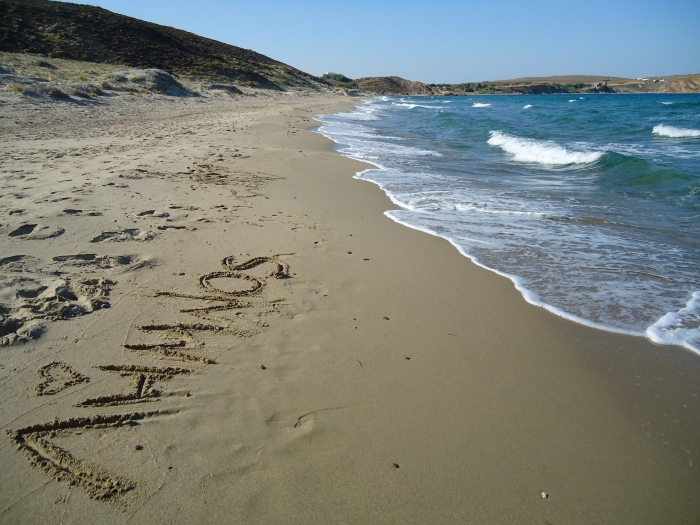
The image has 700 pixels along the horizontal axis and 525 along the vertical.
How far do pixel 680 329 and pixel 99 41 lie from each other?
3833 centimetres

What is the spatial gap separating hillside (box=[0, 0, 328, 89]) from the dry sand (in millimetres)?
29491

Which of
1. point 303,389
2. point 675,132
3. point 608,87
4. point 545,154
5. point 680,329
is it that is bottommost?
point 608,87

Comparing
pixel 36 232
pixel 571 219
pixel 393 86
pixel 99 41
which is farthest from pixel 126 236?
pixel 393 86

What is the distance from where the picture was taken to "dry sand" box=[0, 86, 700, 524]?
1.74 meters

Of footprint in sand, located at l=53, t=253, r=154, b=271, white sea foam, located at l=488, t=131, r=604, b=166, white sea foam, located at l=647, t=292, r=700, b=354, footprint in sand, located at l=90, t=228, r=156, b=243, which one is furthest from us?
white sea foam, located at l=488, t=131, r=604, b=166

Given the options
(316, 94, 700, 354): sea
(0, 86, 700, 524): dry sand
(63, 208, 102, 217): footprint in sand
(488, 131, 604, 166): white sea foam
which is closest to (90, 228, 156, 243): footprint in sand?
(0, 86, 700, 524): dry sand

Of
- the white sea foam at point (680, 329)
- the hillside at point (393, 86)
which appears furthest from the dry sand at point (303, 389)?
the hillside at point (393, 86)

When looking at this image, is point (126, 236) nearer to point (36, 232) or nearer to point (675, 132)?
point (36, 232)

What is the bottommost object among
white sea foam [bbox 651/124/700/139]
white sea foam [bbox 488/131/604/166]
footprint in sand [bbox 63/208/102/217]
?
white sea foam [bbox 651/124/700/139]

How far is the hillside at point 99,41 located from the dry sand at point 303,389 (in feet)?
96.8

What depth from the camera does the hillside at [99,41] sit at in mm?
26688

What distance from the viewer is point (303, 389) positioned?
7.59ft

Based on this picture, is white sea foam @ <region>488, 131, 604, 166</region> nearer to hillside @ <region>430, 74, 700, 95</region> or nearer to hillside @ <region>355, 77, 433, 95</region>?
hillside @ <region>430, 74, 700, 95</region>

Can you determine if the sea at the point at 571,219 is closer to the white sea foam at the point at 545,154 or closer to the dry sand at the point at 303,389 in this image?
the white sea foam at the point at 545,154
